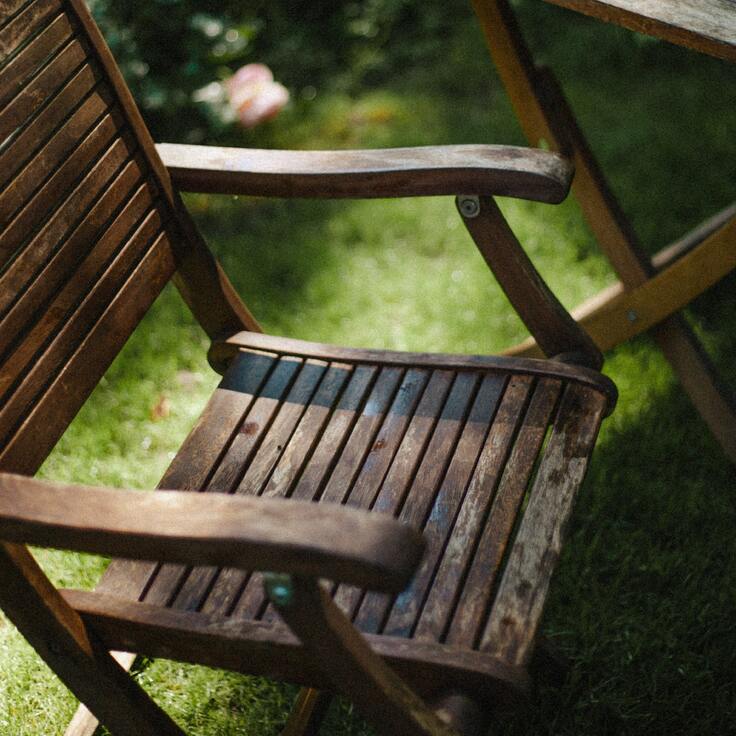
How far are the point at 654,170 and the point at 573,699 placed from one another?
5.99 feet

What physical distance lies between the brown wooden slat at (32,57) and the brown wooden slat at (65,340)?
0.29 metres

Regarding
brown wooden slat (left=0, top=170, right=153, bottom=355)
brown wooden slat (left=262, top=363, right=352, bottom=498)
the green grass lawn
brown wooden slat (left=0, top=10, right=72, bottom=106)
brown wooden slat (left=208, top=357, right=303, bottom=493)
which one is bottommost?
the green grass lawn

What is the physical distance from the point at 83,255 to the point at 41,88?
10.0 inches

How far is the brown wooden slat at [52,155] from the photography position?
132 cm

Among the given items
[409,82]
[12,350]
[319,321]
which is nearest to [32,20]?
[12,350]

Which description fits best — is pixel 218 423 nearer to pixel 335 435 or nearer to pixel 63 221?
pixel 335 435

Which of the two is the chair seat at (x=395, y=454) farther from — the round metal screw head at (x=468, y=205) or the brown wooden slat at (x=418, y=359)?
the round metal screw head at (x=468, y=205)

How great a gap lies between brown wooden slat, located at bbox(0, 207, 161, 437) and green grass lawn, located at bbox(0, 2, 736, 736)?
652 mm

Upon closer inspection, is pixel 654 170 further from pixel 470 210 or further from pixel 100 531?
pixel 100 531

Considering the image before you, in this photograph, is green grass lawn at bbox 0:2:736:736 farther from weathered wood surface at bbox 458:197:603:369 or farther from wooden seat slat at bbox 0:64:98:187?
wooden seat slat at bbox 0:64:98:187

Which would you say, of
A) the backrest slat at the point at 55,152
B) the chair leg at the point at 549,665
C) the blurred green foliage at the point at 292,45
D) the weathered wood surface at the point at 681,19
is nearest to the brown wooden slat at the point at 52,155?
the backrest slat at the point at 55,152

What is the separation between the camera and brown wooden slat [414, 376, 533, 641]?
3.83 ft

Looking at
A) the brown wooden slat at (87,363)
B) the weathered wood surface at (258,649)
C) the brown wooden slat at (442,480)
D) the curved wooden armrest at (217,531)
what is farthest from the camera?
the brown wooden slat at (87,363)

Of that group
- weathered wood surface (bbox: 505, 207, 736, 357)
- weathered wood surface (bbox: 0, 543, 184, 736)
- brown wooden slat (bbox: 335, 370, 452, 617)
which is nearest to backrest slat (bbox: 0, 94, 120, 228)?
weathered wood surface (bbox: 0, 543, 184, 736)
